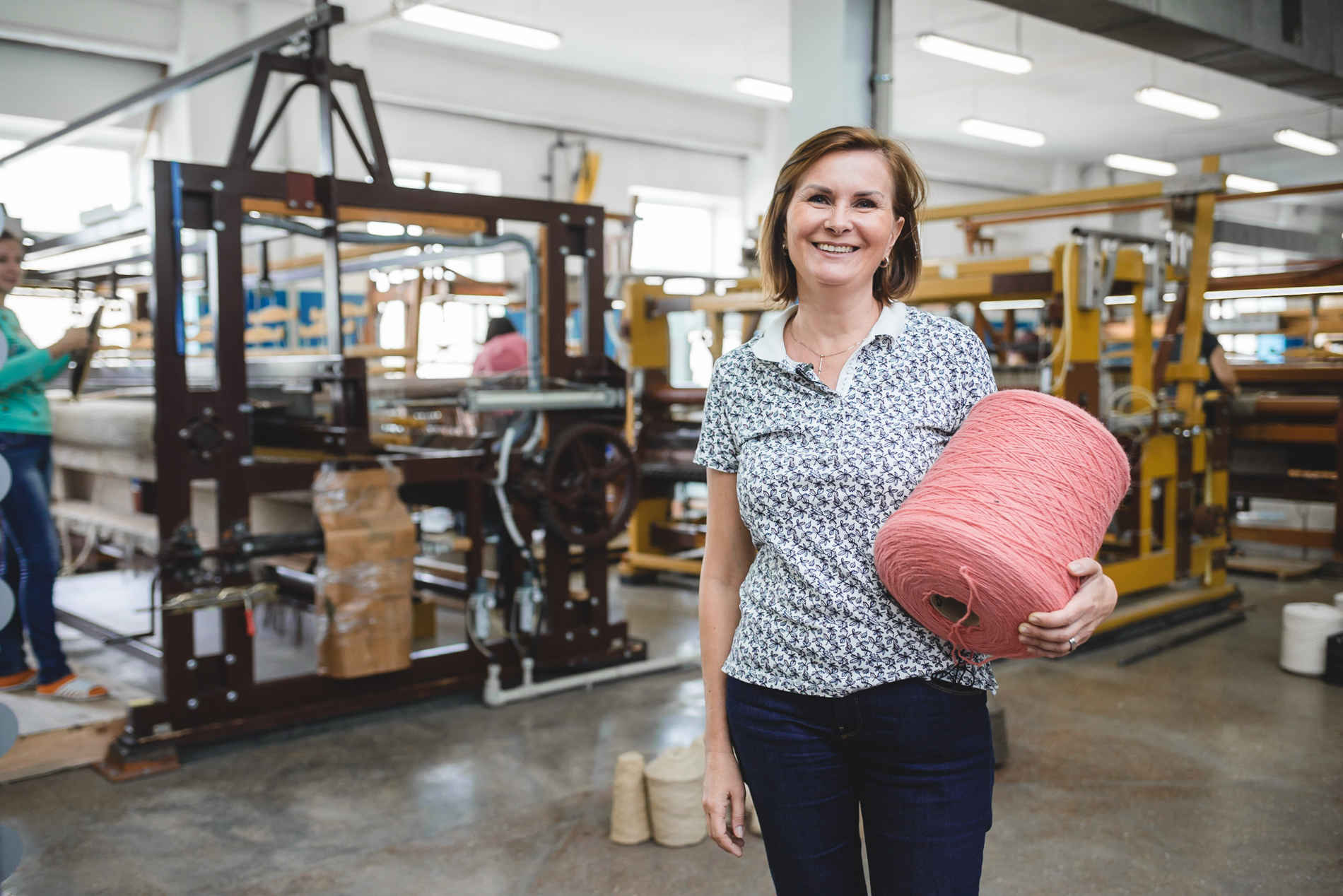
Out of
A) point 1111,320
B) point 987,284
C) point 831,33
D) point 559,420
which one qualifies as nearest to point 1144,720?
point 987,284

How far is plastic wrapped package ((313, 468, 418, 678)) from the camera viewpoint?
3.63 metres

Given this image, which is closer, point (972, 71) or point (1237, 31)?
point (1237, 31)

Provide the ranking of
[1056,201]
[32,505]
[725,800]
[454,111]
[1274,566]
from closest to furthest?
[725,800]
[32,505]
[1056,201]
[1274,566]
[454,111]

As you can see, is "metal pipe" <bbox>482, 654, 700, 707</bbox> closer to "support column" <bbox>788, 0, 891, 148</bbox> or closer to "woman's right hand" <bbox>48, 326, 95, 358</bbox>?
"woman's right hand" <bbox>48, 326, 95, 358</bbox>

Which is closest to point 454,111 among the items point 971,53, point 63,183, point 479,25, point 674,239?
point 479,25

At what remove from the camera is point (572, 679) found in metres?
4.21

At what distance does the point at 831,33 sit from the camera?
409 centimetres

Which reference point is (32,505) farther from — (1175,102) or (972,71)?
(972,71)

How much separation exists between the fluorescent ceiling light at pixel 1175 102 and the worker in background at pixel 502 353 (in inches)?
Result: 281

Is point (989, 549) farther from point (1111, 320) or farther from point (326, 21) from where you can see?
point (1111, 320)

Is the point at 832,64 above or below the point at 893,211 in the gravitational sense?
above

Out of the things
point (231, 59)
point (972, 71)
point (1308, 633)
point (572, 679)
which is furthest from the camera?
point (972, 71)

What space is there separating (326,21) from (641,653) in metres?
2.65

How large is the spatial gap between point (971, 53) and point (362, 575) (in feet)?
24.2
